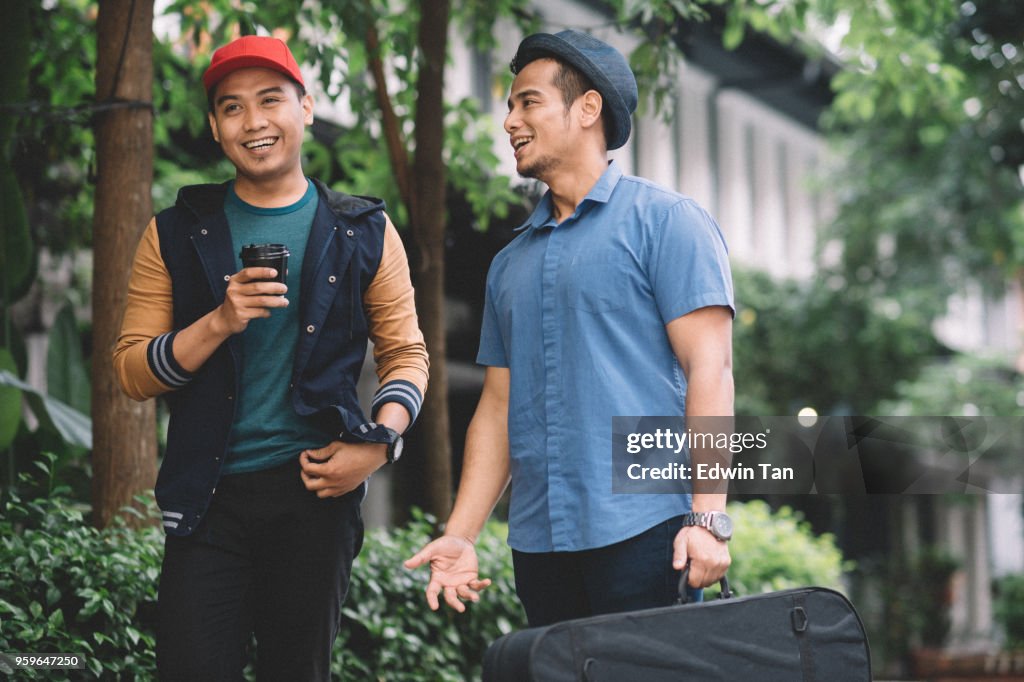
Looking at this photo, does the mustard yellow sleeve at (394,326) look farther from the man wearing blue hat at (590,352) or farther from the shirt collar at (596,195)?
the shirt collar at (596,195)

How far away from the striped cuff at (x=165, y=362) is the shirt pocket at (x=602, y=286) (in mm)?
882

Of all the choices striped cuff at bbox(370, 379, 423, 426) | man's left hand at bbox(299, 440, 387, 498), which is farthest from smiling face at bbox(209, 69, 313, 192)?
man's left hand at bbox(299, 440, 387, 498)

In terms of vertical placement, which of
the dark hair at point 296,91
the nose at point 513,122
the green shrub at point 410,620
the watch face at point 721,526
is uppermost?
the dark hair at point 296,91

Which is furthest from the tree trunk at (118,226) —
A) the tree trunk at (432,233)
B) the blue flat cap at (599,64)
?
the blue flat cap at (599,64)

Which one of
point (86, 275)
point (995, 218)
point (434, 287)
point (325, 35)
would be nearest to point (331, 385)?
point (434, 287)

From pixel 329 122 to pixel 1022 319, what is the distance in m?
26.2

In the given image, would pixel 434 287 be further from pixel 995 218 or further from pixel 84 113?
pixel 995 218

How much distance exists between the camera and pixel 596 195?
2.95 metres

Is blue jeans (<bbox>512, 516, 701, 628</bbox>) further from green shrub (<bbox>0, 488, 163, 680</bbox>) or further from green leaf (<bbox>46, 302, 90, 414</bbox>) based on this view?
green leaf (<bbox>46, 302, 90, 414</bbox>)

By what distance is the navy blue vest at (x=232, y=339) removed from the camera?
2754 millimetres

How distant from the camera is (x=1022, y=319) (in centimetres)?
3114

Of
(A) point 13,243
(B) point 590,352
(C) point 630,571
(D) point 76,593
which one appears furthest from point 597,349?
(A) point 13,243

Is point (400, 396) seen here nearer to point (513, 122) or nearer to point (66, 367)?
point (513, 122)

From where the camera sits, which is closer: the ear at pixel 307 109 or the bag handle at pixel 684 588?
the bag handle at pixel 684 588
